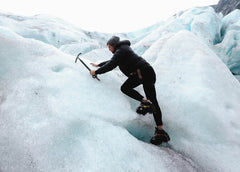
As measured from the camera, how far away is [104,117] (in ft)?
6.19

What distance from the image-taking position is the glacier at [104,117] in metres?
1.44

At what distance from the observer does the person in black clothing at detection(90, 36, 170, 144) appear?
1.95m

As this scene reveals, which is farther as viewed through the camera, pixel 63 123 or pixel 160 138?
pixel 160 138

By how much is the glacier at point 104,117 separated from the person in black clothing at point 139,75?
0.70ft

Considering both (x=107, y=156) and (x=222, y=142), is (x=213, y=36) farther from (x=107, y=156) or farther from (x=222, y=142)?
(x=107, y=156)

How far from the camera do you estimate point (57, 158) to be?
1389 mm

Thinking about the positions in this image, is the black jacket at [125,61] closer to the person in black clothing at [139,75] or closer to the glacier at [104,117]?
the person in black clothing at [139,75]

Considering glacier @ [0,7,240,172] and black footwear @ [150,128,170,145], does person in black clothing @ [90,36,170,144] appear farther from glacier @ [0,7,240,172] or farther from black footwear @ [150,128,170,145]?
glacier @ [0,7,240,172]

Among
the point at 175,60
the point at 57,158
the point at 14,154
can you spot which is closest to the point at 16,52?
the point at 14,154

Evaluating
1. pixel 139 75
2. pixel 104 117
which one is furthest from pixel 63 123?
pixel 139 75

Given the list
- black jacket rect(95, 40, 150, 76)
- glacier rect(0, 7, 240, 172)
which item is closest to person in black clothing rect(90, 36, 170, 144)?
black jacket rect(95, 40, 150, 76)

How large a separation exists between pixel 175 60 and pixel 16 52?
10.3 ft

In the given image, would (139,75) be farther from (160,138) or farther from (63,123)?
(63,123)

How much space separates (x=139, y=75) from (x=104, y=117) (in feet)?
2.52
